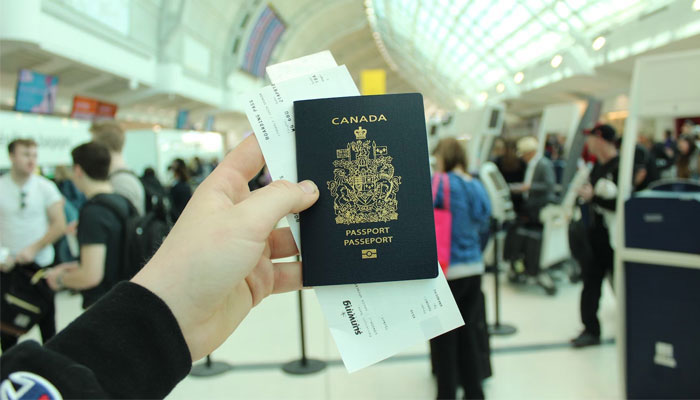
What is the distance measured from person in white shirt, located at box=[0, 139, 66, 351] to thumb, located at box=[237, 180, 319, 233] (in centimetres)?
262

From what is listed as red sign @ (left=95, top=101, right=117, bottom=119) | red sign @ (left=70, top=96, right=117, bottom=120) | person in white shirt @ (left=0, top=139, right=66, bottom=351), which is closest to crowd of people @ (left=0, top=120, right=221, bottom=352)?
person in white shirt @ (left=0, top=139, right=66, bottom=351)

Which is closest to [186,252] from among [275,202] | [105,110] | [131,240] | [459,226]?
[275,202]

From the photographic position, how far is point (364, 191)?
84 centimetres

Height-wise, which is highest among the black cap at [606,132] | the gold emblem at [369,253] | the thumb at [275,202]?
the black cap at [606,132]

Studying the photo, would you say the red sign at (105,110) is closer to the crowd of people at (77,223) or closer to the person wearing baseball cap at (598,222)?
the crowd of people at (77,223)

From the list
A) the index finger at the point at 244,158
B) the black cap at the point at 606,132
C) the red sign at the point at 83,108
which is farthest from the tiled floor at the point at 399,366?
the red sign at the point at 83,108

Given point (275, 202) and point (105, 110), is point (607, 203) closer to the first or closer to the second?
point (275, 202)

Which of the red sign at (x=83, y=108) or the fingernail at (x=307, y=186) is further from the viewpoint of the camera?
the red sign at (x=83, y=108)

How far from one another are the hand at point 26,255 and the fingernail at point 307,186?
266 centimetres

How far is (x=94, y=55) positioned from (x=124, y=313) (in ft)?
34.6

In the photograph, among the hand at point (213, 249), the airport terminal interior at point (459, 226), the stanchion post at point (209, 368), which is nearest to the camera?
the hand at point (213, 249)

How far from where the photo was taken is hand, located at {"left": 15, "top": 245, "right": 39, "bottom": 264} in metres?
2.67

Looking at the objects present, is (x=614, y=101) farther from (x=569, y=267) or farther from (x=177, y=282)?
(x=177, y=282)

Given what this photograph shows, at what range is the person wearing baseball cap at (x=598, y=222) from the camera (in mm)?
3199
